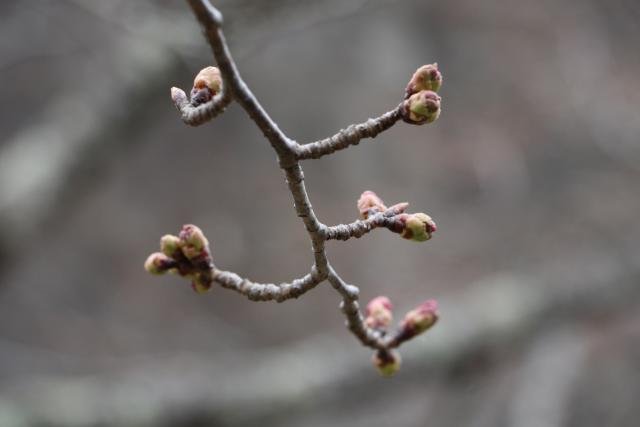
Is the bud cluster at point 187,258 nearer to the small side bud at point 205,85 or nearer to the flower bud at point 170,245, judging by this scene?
the flower bud at point 170,245

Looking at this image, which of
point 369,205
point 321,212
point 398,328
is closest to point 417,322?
point 398,328

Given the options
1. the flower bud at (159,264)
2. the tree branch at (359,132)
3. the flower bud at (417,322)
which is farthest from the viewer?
the flower bud at (417,322)

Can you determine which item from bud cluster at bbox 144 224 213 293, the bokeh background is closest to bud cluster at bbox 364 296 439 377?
bud cluster at bbox 144 224 213 293

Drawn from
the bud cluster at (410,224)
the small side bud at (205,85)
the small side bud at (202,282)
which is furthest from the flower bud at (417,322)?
the small side bud at (205,85)

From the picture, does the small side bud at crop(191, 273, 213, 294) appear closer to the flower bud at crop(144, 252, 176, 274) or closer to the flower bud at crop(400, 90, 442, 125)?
the flower bud at crop(144, 252, 176, 274)

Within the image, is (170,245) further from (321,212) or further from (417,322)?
(321,212)

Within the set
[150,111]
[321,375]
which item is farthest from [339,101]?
[321,375]
